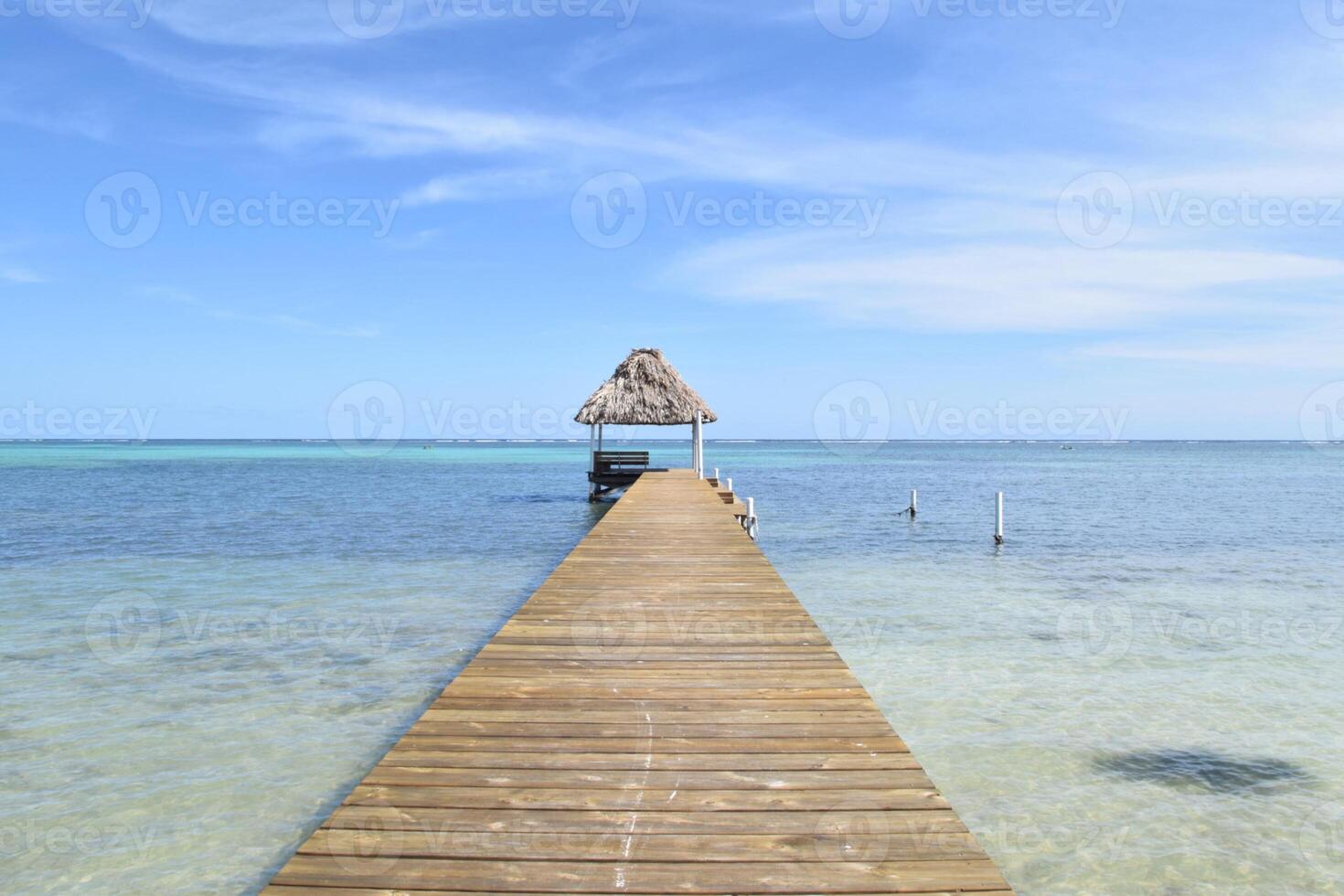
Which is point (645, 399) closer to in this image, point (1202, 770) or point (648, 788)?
point (1202, 770)

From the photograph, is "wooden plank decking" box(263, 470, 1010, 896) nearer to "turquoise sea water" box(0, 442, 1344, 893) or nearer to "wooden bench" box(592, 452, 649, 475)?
"turquoise sea water" box(0, 442, 1344, 893)

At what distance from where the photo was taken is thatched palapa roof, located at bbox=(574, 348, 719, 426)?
86.1 ft

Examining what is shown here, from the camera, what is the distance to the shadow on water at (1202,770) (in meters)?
5.90

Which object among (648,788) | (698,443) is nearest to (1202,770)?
(648,788)

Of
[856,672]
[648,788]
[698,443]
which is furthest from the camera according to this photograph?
[698,443]

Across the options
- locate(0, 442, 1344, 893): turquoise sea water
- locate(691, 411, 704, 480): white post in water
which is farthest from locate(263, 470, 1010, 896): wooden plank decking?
locate(691, 411, 704, 480): white post in water

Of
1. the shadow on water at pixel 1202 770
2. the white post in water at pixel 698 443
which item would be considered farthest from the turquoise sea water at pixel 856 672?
the white post in water at pixel 698 443

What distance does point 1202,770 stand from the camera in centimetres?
616

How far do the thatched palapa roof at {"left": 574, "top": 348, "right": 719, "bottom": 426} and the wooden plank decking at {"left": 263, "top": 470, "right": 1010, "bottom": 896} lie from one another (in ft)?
66.5

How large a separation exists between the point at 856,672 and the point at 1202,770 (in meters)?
3.17

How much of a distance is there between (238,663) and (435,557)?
8.03 metres

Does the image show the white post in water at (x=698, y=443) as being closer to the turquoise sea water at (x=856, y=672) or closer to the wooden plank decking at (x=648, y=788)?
the turquoise sea water at (x=856, y=672)

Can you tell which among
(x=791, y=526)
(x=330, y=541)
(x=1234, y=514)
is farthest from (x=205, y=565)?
(x=1234, y=514)

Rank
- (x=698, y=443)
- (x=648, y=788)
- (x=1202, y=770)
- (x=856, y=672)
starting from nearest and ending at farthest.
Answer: (x=648, y=788) → (x=1202, y=770) → (x=856, y=672) → (x=698, y=443)
